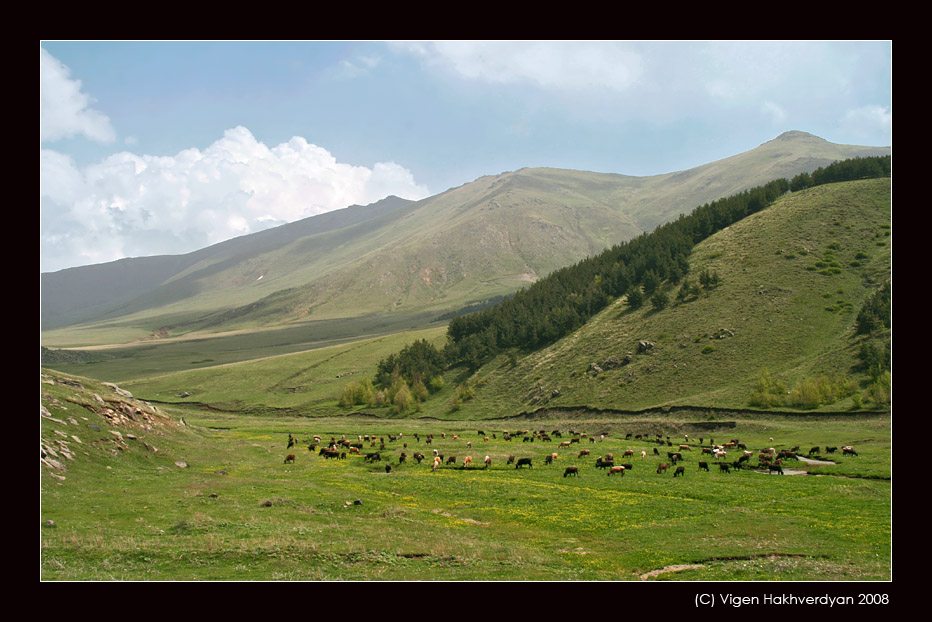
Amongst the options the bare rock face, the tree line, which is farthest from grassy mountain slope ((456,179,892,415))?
the tree line

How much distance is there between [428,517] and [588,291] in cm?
13255

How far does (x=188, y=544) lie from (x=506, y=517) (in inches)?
644

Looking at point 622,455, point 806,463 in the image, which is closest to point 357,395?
point 622,455

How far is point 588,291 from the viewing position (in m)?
154

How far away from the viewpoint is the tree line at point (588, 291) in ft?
467

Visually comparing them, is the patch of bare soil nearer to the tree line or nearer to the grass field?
the grass field

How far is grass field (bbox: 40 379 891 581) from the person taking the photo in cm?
1923

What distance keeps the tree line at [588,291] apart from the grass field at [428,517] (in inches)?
3640

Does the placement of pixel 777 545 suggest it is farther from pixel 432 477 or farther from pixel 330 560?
pixel 432 477

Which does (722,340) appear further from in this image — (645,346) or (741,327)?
(645,346)

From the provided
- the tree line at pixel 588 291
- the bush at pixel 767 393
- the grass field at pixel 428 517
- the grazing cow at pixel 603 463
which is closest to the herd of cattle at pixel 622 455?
the grazing cow at pixel 603 463

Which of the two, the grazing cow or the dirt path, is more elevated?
the dirt path

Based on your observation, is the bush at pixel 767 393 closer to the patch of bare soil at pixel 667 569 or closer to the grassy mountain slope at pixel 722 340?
the grassy mountain slope at pixel 722 340

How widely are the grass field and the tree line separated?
3640 inches
